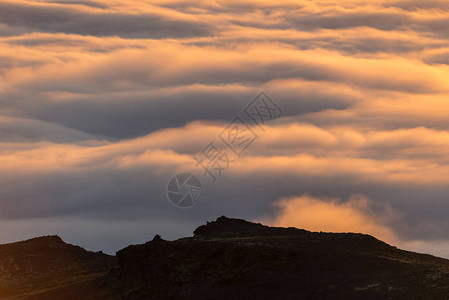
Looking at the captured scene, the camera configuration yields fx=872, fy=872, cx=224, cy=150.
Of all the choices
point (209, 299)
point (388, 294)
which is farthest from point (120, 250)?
point (388, 294)

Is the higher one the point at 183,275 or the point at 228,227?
the point at 228,227

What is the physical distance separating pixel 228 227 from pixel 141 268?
28770 mm

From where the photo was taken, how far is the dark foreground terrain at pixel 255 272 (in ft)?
385

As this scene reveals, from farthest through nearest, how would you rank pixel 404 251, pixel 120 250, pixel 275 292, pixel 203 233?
pixel 203 233 → pixel 120 250 → pixel 404 251 → pixel 275 292

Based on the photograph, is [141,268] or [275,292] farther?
[141,268]

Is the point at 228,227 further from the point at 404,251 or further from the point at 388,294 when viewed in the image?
the point at 388,294

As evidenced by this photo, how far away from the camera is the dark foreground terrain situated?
117 metres

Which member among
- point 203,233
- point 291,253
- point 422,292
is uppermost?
point 203,233

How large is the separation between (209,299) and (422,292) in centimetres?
3165

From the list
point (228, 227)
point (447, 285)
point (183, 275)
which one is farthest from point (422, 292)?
point (228, 227)

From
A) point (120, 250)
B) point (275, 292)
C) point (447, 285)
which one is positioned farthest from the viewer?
point (120, 250)

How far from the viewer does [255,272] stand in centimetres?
12938

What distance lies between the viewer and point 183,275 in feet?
445

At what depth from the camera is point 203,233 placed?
168m
